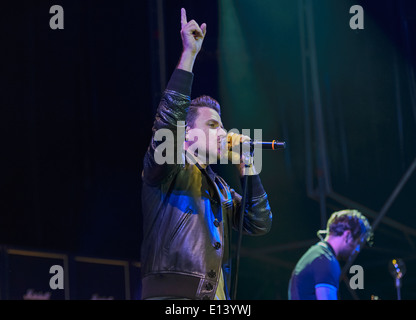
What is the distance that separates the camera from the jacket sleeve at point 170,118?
2.12 metres

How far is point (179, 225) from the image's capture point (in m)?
2.18

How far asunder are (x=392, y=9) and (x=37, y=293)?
4056 millimetres

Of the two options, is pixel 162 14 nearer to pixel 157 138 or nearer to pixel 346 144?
pixel 346 144

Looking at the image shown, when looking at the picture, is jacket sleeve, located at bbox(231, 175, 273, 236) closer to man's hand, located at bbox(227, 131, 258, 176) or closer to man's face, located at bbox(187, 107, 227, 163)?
man's hand, located at bbox(227, 131, 258, 176)

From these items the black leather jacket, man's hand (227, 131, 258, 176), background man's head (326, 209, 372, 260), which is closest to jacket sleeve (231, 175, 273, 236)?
man's hand (227, 131, 258, 176)

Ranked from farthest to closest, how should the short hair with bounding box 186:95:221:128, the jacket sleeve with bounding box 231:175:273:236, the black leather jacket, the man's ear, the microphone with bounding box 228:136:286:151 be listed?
the man's ear
the short hair with bounding box 186:95:221:128
the jacket sleeve with bounding box 231:175:273:236
the microphone with bounding box 228:136:286:151
the black leather jacket

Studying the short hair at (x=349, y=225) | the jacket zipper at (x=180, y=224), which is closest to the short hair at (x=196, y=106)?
the jacket zipper at (x=180, y=224)

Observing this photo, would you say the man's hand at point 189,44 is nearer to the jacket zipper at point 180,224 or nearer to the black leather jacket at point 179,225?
the black leather jacket at point 179,225

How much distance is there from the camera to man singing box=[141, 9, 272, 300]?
2.11m

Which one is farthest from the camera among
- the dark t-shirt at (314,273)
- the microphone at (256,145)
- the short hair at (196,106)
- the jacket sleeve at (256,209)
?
the dark t-shirt at (314,273)

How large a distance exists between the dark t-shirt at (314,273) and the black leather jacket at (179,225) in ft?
5.03

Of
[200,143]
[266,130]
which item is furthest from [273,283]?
[200,143]

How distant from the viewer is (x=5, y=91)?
4902 millimetres

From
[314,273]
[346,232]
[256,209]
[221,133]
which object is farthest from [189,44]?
[346,232]
